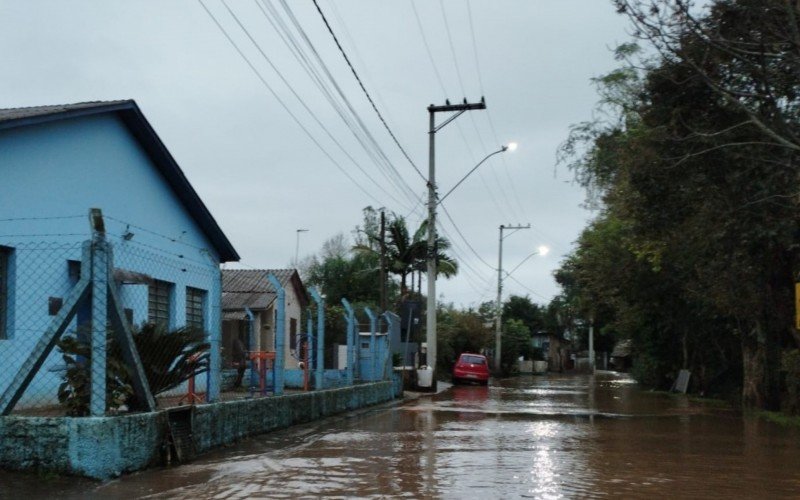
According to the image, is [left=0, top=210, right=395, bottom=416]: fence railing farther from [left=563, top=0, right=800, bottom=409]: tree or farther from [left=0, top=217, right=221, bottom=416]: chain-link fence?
[left=563, top=0, right=800, bottom=409]: tree

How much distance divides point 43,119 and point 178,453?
7.20 metres

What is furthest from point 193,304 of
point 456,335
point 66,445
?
point 456,335

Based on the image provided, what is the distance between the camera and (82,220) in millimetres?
16094

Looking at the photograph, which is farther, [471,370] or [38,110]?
[471,370]

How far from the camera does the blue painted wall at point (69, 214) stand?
13.5 meters

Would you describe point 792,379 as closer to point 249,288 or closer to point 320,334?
point 320,334

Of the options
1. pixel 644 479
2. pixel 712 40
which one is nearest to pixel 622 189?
pixel 712 40

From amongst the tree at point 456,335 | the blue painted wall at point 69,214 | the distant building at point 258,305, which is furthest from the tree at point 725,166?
the tree at point 456,335

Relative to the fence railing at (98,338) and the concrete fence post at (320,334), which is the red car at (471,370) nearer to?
the fence railing at (98,338)

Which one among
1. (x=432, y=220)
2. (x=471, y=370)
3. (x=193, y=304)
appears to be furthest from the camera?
(x=471, y=370)

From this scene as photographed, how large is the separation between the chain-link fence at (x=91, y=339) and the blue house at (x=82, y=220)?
35 mm

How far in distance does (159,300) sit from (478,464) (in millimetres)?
10322

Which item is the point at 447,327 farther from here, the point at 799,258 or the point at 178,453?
the point at 178,453

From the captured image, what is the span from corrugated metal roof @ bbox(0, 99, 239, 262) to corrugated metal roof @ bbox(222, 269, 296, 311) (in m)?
8.71
